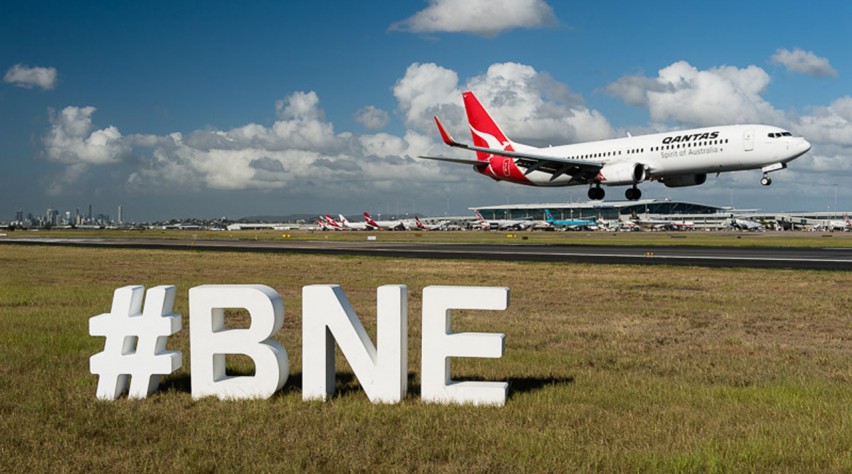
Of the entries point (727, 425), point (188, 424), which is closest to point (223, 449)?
point (188, 424)

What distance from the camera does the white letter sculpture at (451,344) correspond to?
924 centimetres

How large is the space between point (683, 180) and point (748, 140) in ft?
26.9

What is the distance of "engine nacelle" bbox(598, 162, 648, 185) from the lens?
6081cm

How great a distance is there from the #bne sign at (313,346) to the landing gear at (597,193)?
57814mm

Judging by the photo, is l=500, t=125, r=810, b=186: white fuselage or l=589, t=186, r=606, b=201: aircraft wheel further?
l=589, t=186, r=606, b=201: aircraft wheel

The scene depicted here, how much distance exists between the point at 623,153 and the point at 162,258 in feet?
118

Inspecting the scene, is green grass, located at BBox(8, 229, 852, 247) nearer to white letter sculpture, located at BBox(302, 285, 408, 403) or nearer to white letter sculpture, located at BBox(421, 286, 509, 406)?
white letter sculpture, located at BBox(421, 286, 509, 406)

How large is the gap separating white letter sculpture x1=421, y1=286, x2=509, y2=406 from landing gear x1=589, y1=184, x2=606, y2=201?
57.8m

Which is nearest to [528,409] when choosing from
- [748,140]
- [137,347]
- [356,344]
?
[356,344]

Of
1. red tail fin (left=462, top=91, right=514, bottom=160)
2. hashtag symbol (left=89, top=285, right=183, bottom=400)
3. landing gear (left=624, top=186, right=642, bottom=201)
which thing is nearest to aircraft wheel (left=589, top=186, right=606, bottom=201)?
landing gear (left=624, top=186, right=642, bottom=201)

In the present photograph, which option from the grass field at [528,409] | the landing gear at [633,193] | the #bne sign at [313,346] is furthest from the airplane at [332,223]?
the #bne sign at [313,346]

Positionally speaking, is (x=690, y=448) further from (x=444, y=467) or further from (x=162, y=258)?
(x=162, y=258)

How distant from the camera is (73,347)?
13.5m

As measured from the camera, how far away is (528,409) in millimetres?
9023
